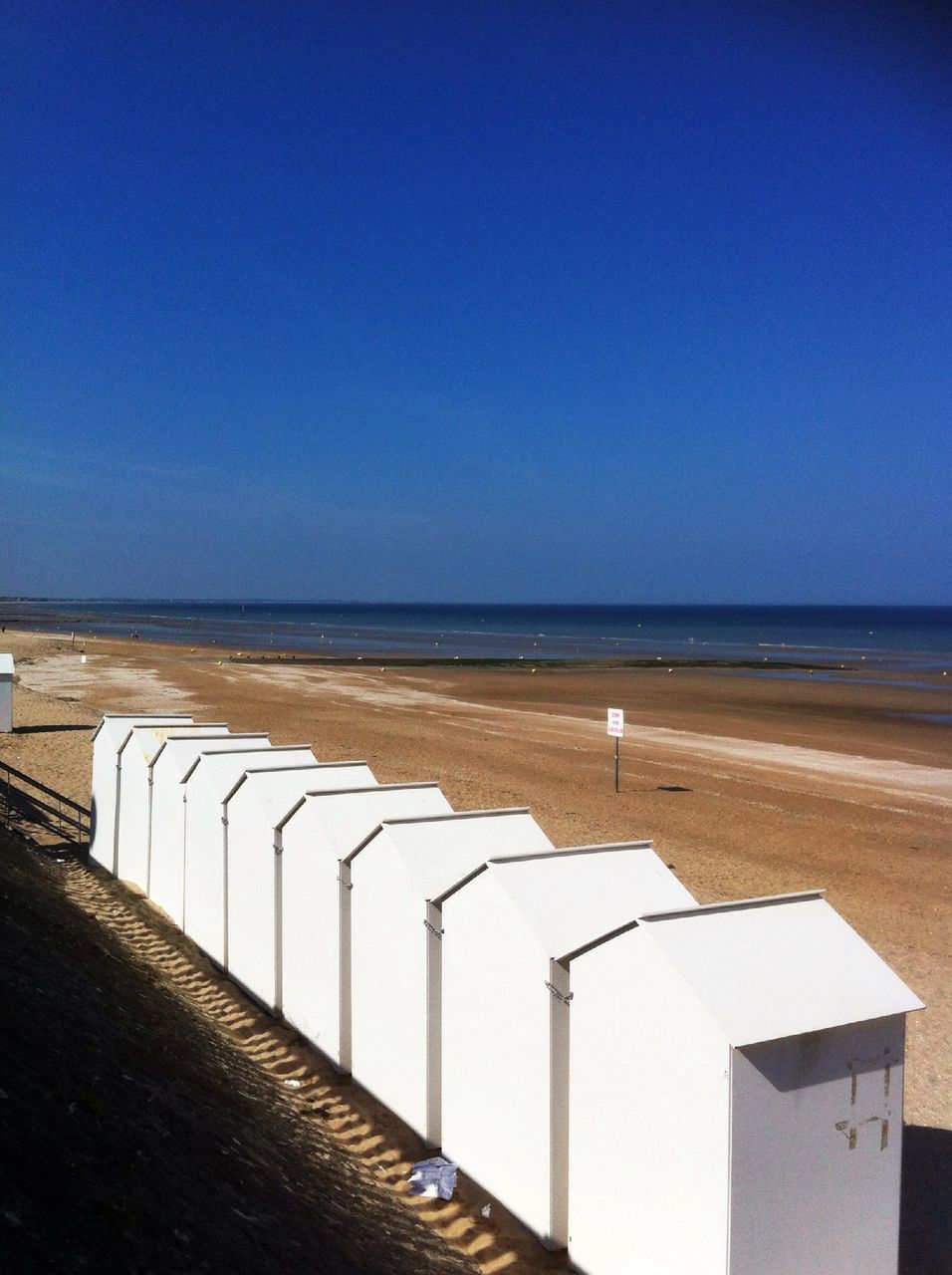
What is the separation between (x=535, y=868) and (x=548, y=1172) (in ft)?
5.60

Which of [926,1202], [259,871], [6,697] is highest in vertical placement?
[6,697]

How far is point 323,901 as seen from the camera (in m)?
8.52

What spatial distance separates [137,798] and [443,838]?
6.75 meters

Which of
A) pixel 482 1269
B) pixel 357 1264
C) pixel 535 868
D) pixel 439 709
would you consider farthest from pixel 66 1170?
pixel 439 709

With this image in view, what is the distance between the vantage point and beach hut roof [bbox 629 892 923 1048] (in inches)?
195

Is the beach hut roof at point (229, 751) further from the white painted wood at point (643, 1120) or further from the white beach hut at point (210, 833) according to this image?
the white painted wood at point (643, 1120)

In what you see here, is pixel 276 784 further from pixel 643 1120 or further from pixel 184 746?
pixel 643 1120

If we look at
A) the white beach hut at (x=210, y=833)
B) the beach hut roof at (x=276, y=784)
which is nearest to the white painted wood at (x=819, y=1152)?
the beach hut roof at (x=276, y=784)

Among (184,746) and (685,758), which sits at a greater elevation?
(184,746)

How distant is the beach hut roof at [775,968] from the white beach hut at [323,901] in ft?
10.1

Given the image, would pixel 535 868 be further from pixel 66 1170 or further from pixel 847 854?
pixel 847 854

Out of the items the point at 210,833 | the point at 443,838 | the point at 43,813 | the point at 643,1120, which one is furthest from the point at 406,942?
the point at 43,813

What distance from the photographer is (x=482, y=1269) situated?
596 centimetres

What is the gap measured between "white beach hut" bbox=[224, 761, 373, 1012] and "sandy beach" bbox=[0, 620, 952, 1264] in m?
5.51
